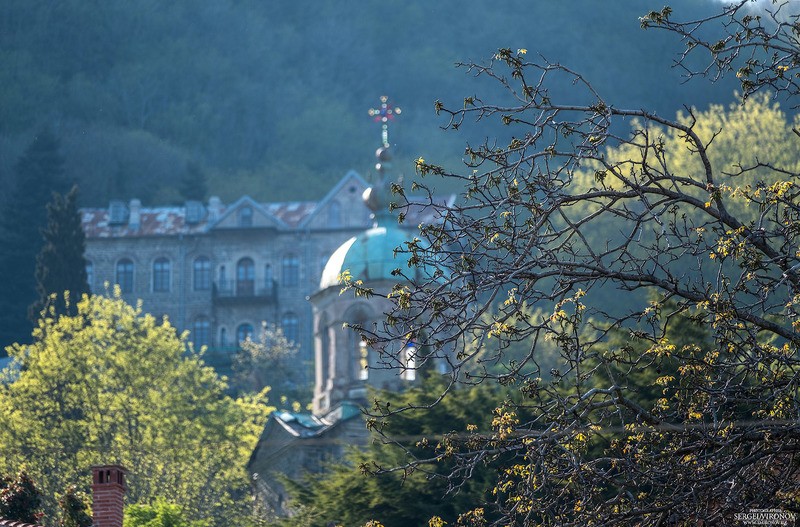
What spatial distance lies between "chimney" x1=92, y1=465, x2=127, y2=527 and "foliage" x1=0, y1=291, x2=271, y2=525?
2131 centimetres

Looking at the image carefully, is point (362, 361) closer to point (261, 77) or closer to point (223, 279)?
point (223, 279)

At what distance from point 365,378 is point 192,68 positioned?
3909 inches

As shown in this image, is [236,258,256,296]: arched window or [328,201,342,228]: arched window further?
[236,258,256,296]: arched window

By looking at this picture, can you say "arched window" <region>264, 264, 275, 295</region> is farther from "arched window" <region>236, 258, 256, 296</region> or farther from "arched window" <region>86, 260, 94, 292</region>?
"arched window" <region>86, 260, 94, 292</region>

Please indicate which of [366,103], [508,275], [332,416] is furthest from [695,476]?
[366,103]

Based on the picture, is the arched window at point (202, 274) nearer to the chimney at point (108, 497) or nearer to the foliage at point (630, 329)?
the chimney at point (108, 497)

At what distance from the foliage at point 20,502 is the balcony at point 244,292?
2536 inches

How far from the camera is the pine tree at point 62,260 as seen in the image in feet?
254

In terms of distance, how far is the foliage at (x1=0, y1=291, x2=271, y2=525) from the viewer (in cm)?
4881

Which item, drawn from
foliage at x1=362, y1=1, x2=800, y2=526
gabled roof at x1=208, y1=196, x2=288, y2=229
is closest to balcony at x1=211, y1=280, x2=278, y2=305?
gabled roof at x1=208, y1=196, x2=288, y2=229

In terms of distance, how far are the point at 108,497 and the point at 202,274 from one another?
69.9 meters

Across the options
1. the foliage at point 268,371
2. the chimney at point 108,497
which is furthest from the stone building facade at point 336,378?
the foliage at point 268,371

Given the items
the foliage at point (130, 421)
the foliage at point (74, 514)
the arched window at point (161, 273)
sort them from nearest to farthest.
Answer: the foliage at point (74, 514) < the foliage at point (130, 421) < the arched window at point (161, 273)

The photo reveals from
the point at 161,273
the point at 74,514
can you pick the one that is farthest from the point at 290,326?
the point at 74,514
